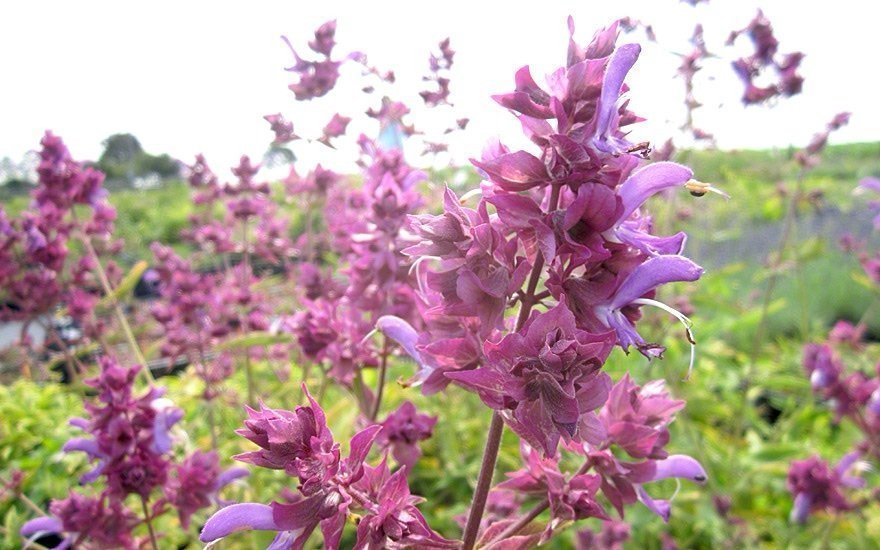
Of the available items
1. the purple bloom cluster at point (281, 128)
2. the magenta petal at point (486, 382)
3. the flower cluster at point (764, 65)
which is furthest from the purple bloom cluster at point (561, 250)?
the flower cluster at point (764, 65)

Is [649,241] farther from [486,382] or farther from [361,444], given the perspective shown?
[361,444]

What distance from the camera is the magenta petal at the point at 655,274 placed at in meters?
0.85

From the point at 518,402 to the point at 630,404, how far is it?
0.37 metres

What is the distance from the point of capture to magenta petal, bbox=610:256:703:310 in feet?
2.79

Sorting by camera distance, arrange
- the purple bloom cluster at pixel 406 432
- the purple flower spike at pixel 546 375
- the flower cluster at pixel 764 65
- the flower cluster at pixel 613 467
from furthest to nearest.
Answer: the flower cluster at pixel 764 65, the purple bloom cluster at pixel 406 432, the flower cluster at pixel 613 467, the purple flower spike at pixel 546 375

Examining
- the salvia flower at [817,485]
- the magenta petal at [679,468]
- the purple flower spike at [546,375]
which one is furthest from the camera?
the salvia flower at [817,485]

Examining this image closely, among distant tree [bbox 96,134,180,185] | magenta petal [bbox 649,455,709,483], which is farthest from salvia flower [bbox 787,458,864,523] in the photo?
distant tree [bbox 96,134,180,185]

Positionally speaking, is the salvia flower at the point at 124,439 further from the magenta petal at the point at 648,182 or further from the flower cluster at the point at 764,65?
the flower cluster at the point at 764,65

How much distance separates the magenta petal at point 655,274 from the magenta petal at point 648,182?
8 cm

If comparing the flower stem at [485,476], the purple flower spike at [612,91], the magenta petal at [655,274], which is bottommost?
the flower stem at [485,476]

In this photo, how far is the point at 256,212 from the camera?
2754 millimetres

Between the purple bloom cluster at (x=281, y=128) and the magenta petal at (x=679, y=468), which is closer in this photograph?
the magenta petal at (x=679, y=468)

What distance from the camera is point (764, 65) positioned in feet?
11.1

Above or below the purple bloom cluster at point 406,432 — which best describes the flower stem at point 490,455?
above
